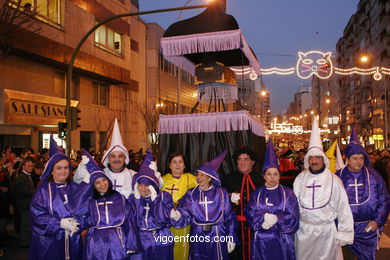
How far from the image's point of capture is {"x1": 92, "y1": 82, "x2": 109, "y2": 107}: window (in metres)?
21.9

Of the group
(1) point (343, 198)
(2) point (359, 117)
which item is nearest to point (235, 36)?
(1) point (343, 198)

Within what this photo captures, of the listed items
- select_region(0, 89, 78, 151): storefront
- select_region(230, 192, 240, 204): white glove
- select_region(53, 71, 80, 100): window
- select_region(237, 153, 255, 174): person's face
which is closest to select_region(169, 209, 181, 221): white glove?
select_region(230, 192, 240, 204): white glove

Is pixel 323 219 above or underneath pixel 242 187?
underneath

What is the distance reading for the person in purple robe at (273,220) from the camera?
4461 millimetres

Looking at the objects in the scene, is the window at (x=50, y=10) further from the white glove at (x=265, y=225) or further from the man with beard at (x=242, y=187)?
the white glove at (x=265, y=225)

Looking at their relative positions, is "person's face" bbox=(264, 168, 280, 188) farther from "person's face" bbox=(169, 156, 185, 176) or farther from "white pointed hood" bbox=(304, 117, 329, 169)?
"person's face" bbox=(169, 156, 185, 176)

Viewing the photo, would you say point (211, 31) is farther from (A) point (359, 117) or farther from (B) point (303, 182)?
(A) point (359, 117)

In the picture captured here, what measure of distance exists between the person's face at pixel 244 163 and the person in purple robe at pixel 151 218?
1.36 meters

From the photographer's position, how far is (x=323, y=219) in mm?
4617

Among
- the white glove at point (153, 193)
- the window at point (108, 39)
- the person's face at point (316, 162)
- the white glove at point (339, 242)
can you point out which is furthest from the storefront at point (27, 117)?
the white glove at point (339, 242)

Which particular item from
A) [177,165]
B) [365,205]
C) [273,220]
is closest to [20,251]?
[177,165]

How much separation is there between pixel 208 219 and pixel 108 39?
65.7ft

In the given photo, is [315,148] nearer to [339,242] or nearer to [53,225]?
[339,242]

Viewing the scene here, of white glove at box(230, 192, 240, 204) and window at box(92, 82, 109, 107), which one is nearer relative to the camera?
white glove at box(230, 192, 240, 204)
